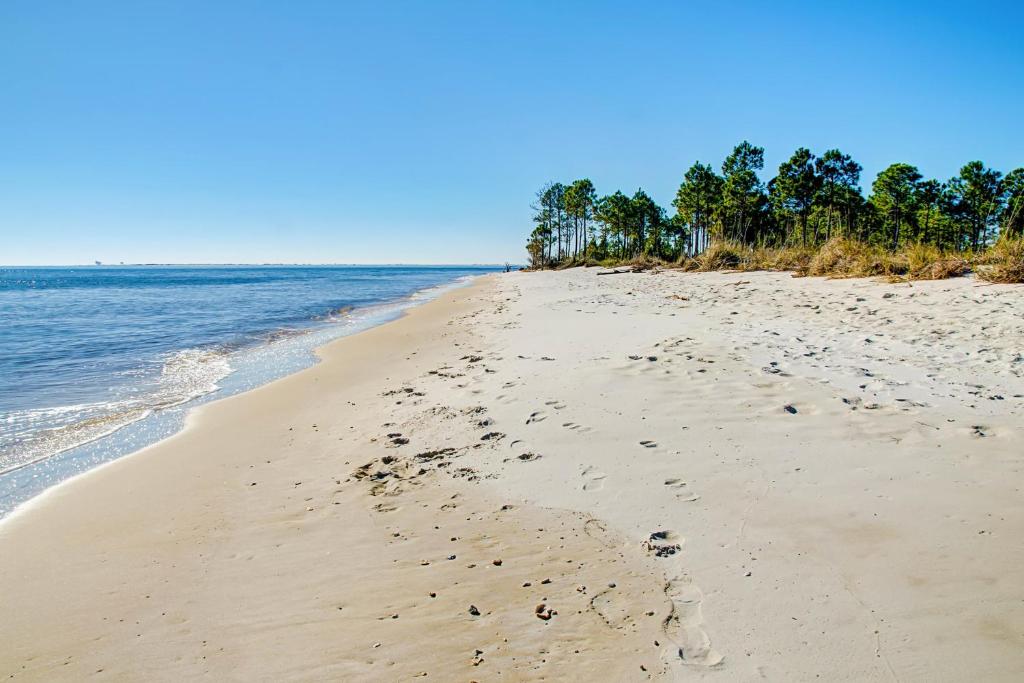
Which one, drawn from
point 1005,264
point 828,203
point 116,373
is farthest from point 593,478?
point 828,203

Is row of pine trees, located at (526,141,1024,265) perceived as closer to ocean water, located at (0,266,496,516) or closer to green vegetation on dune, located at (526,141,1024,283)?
green vegetation on dune, located at (526,141,1024,283)

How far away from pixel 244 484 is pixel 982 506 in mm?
5968

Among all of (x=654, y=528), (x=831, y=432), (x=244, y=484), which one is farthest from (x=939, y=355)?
(x=244, y=484)

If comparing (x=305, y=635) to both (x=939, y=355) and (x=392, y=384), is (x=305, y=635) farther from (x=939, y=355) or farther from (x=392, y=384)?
(x=939, y=355)

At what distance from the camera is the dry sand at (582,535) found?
2459 mm

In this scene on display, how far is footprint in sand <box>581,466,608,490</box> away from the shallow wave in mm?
6715

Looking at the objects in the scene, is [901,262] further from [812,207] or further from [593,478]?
[812,207]

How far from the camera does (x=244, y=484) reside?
521 centimetres

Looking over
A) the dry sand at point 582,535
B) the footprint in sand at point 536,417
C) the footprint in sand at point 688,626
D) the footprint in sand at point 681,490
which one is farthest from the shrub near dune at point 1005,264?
the footprint in sand at point 688,626

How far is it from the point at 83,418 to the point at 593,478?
27.2 feet

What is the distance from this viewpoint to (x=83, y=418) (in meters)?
8.09

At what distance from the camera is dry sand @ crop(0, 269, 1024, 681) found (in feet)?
8.07

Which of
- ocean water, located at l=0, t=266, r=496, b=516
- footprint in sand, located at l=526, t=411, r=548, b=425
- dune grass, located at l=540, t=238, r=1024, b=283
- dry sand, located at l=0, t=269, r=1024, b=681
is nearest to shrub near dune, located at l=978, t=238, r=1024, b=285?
dune grass, located at l=540, t=238, r=1024, b=283

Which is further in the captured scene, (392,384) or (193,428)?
(392,384)
